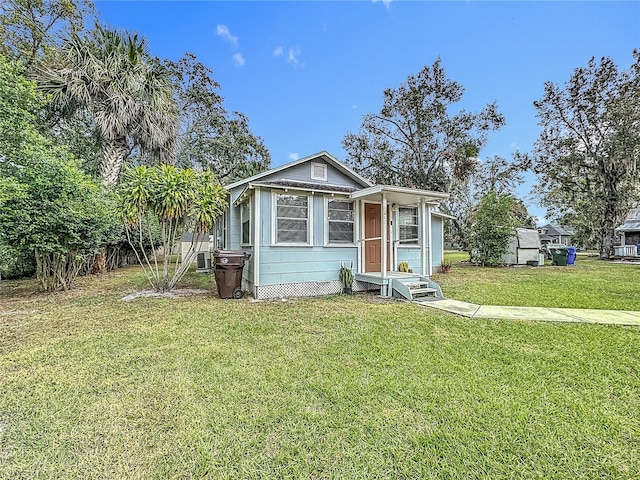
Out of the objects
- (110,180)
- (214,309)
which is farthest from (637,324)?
(110,180)

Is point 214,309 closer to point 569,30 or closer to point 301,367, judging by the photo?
point 301,367

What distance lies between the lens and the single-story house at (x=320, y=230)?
732cm

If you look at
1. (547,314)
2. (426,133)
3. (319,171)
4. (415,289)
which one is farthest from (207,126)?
(547,314)

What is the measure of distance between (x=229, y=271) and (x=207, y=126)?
13.5 metres

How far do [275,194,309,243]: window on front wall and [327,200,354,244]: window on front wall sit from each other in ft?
2.28

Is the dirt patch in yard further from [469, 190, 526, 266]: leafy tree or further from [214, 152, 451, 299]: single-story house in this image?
[469, 190, 526, 266]: leafy tree

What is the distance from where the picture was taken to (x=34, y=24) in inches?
446

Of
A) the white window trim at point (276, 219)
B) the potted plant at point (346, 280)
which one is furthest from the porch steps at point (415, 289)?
the white window trim at point (276, 219)

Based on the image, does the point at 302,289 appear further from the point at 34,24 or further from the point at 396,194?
the point at 34,24

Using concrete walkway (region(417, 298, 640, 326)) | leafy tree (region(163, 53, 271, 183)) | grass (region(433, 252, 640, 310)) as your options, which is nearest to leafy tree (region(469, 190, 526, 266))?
grass (region(433, 252, 640, 310))

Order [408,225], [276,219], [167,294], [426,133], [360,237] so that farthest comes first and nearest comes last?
[426,133]
[408,225]
[360,237]
[167,294]
[276,219]

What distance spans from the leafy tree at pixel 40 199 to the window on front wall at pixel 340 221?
6309mm

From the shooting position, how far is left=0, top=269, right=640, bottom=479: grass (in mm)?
1941

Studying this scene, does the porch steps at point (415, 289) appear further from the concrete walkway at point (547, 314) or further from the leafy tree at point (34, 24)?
the leafy tree at point (34, 24)
